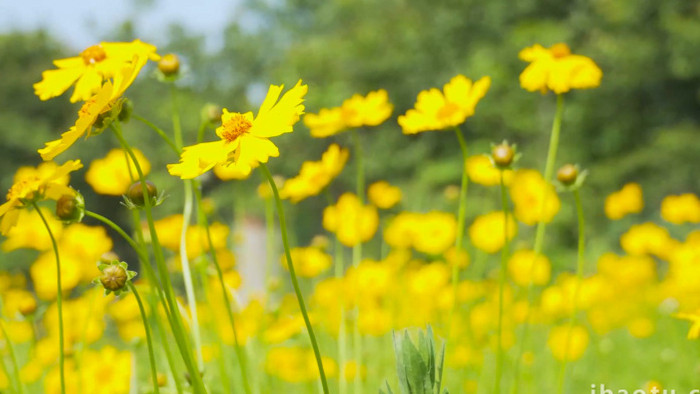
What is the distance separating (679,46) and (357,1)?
4685 mm

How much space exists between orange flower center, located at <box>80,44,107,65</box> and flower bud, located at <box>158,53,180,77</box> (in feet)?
0.38

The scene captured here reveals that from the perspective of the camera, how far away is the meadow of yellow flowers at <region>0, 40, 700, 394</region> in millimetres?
598

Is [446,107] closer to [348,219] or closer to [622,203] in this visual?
[348,219]

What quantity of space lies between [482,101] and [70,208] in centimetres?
730

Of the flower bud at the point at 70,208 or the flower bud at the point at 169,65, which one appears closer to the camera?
the flower bud at the point at 70,208

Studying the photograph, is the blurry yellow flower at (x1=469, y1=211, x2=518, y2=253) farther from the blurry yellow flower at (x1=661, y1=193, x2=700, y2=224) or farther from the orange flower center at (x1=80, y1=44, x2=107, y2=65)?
the orange flower center at (x1=80, y1=44, x2=107, y2=65)

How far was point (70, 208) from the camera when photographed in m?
0.63

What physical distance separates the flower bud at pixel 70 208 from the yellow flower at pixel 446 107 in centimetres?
35

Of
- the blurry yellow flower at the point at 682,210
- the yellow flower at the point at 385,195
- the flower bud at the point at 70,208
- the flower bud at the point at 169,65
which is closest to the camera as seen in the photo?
the flower bud at the point at 70,208

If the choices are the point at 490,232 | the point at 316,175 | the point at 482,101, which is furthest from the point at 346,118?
the point at 482,101

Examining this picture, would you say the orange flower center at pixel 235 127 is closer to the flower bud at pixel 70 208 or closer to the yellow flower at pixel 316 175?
the flower bud at pixel 70 208

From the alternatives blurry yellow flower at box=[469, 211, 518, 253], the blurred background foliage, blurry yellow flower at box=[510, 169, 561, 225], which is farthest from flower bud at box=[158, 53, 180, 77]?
the blurred background foliage

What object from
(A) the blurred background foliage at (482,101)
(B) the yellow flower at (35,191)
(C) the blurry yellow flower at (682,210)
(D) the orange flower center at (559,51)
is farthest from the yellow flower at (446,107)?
(A) the blurred background foliage at (482,101)

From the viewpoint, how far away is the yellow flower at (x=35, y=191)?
59 centimetres
